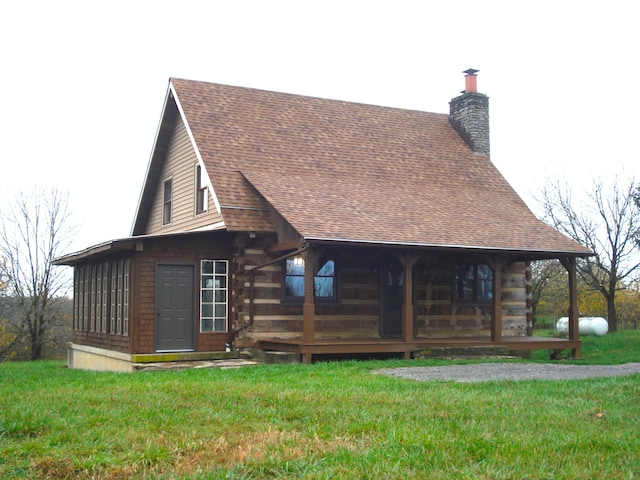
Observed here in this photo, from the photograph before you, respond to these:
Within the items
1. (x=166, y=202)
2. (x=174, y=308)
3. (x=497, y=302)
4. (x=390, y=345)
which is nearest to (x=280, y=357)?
(x=390, y=345)

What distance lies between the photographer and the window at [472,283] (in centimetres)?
2092

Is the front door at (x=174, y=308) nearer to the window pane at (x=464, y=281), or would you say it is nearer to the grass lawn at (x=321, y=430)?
the grass lawn at (x=321, y=430)

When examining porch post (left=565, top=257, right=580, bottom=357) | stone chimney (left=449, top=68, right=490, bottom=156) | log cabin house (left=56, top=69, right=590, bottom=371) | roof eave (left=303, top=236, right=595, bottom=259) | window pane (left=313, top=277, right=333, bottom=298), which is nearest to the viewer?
roof eave (left=303, top=236, right=595, bottom=259)

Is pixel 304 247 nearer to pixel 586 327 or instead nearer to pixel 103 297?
pixel 103 297

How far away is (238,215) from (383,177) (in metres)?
4.97

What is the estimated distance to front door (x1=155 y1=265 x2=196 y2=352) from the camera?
1775 centimetres

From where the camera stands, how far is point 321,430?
27.0 ft

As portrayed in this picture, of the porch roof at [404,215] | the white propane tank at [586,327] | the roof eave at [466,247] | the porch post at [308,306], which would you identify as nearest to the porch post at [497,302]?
the roof eave at [466,247]

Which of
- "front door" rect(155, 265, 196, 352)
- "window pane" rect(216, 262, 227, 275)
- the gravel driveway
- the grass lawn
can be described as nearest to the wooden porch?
"window pane" rect(216, 262, 227, 275)

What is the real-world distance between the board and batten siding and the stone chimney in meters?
8.91

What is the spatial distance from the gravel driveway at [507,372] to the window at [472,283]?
444cm

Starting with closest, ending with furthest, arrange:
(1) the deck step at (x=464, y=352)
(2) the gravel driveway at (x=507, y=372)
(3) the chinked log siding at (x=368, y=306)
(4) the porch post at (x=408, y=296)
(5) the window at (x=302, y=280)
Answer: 1. (2) the gravel driveway at (x=507, y=372)
2. (4) the porch post at (x=408, y=296)
3. (1) the deck step at (x=464, y=352)
4. (3) the chinked log siding at (x=368, y=306)
5. (5) the window at (x=302, y=280)

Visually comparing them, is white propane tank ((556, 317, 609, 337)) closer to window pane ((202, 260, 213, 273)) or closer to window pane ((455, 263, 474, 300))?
window pane ((455, 263, 474, 300))

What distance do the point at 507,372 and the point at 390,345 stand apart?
3.72 meters
